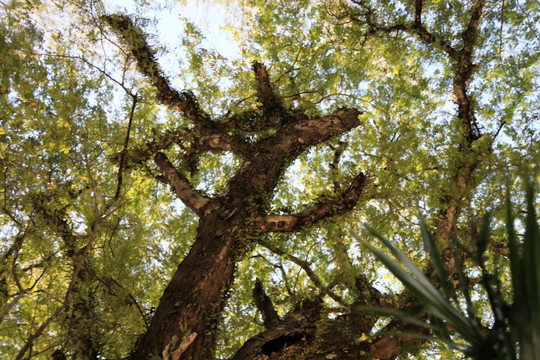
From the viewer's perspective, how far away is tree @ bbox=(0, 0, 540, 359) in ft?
12.9

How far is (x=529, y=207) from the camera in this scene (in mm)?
1056

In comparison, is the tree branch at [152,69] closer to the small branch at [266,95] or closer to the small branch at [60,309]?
the small branch at [266,95]

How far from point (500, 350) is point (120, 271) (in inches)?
171

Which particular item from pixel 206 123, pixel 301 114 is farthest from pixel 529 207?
pixel 206 123

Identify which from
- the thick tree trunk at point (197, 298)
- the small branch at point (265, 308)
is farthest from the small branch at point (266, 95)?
the small branch at point (265, 308)

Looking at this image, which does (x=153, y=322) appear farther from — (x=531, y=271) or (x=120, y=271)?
(x=531, y=271)

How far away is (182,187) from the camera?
16.1 feet

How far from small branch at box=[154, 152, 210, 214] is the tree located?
32 mm

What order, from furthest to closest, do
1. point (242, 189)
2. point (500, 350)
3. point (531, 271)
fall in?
point (242, 189)
point (500, 350)
point (531, 271)

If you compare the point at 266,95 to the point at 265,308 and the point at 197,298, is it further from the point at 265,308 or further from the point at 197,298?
the point at 197,298

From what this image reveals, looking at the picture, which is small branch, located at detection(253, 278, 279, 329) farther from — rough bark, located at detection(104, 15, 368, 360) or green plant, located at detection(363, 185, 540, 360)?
green plant, located at detection(363, 185, 540, 360)

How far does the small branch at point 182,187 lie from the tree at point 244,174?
1.2 inches

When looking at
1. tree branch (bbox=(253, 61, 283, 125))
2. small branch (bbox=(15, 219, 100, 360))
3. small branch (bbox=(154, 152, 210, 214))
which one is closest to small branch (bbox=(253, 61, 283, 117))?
tree branch (bbox=(253, 61, 283, 125))

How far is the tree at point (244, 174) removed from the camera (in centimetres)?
392
